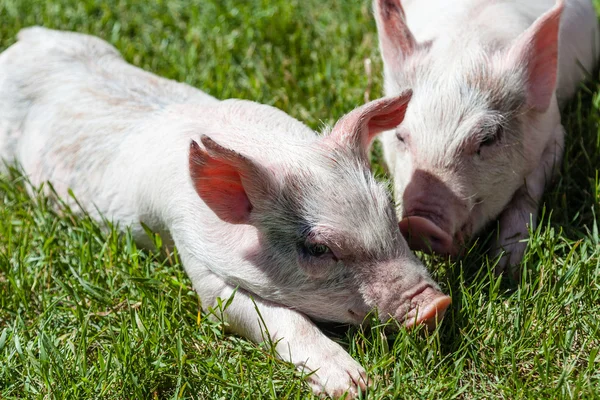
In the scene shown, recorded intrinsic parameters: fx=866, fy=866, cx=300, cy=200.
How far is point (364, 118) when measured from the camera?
400cm

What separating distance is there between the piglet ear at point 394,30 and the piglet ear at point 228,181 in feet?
4.70

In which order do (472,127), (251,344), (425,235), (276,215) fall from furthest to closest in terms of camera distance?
(472,127), (425,235), (251,344), (276,215)

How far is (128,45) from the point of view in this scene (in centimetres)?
658

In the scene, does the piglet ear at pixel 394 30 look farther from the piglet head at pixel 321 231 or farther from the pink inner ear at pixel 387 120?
the piglet head at pixel 321 231

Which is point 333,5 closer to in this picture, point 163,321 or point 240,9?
point 240,9

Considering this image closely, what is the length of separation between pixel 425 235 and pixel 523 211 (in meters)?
0.73

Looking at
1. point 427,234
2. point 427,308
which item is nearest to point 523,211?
point 427,234

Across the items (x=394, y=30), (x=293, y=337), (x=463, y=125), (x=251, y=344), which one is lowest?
(x=251, y=344)

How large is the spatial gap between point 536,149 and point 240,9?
121 inches

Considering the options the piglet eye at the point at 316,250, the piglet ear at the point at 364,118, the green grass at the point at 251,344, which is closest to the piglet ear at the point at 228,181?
the piglet eye at the point at 316,250

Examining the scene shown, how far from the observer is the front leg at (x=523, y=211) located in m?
4.36

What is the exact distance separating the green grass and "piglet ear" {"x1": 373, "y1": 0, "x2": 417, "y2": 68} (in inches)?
32.3

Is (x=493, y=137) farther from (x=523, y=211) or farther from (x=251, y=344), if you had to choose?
(x=251, y=344)

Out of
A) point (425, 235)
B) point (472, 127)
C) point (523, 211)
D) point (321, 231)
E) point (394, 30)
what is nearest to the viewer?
point (321, 231)
